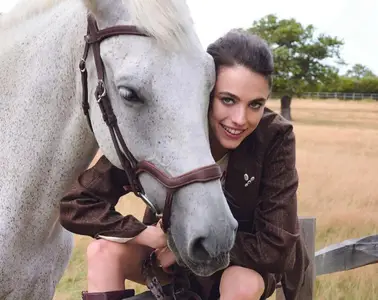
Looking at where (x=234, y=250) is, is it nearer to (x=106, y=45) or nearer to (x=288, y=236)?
(x=288, y=236)

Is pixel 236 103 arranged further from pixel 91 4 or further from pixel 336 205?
pixel 336 205

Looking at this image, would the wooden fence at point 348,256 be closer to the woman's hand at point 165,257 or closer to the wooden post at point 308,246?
the wooden post at point 308,246

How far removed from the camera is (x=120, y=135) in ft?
7.55

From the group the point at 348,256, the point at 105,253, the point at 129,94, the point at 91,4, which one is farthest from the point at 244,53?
the point at 348,256

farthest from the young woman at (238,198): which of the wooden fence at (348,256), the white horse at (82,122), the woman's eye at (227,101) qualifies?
the wooden fence at (348,256)

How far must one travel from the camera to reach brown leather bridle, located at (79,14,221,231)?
83.1 inches

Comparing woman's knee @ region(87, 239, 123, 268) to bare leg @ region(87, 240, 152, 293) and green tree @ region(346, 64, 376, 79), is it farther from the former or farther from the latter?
green tree @ region(346, 64, 376, 79)

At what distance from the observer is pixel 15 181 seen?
2645 mm

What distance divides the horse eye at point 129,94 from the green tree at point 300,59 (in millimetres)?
30962

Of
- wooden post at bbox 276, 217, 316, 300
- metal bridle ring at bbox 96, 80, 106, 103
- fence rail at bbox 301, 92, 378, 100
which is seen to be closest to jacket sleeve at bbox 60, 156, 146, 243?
metal bridle ring at bbox 96, 80, 106, 103

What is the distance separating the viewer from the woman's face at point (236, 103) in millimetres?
2354

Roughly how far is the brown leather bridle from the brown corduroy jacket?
140mm

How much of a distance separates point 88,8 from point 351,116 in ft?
92.5

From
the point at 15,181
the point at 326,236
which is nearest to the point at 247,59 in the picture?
the point at 15,181
